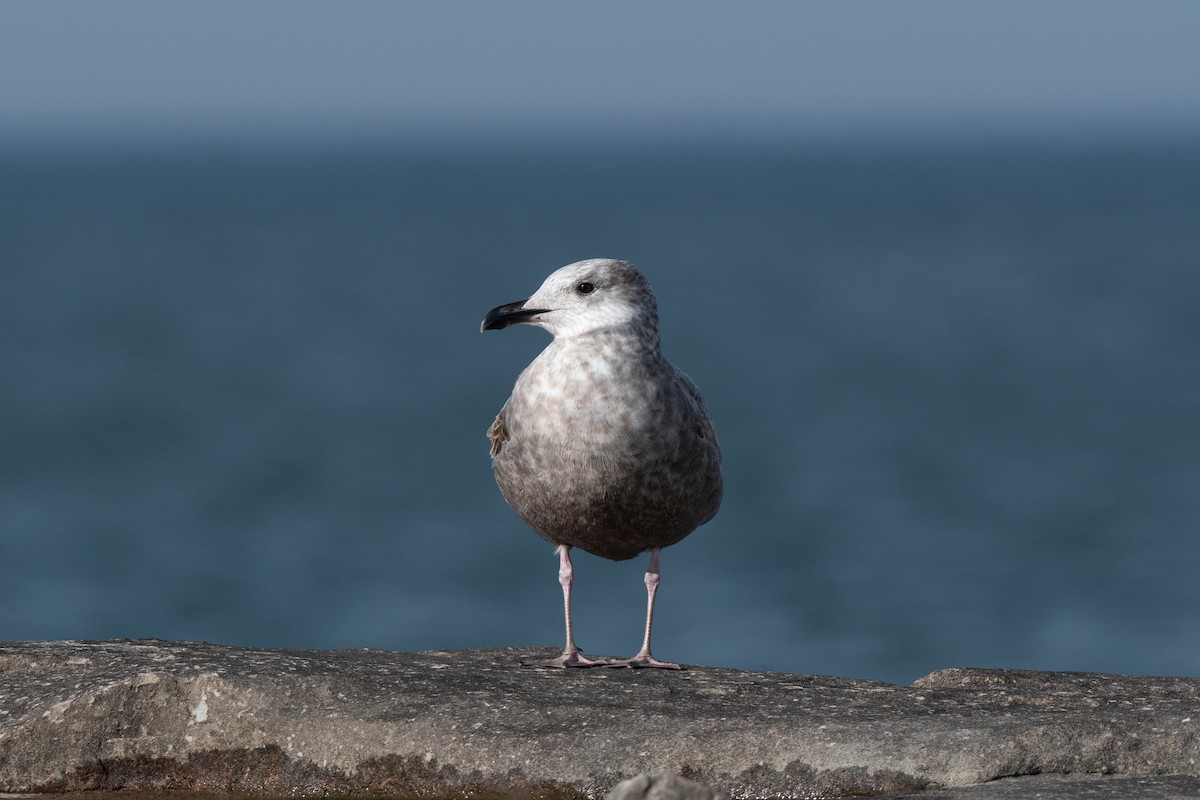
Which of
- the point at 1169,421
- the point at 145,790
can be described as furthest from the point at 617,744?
the point at 1169,421

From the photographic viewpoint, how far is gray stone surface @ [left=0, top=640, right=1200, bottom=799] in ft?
25.1

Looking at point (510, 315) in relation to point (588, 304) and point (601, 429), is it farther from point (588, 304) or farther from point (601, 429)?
point (601, 429)

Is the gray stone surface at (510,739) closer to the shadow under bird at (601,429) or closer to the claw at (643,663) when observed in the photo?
the claw at (643,663)

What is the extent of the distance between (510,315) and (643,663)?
1844 millimetres

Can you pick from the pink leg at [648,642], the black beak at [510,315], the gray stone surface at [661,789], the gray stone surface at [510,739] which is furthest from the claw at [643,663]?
the gray stone surface at [661,789]

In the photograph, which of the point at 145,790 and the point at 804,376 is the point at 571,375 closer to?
the point at 145,790

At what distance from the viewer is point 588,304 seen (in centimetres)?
982

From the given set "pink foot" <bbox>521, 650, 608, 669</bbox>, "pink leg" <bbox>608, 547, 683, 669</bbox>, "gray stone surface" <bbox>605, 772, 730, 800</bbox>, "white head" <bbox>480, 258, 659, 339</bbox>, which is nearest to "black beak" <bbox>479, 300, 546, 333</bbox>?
"white head" <bbox>480, 258, 659, 339</bbox>

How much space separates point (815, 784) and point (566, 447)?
2464 millimetres

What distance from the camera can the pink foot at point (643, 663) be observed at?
9.79 meters

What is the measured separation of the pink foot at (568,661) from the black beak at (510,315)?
5.42 ft

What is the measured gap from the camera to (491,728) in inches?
314

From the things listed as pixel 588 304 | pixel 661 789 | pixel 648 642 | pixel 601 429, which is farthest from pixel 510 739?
pixel 588 304

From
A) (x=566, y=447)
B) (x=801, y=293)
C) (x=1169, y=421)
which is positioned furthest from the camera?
(x=801, y=293)
